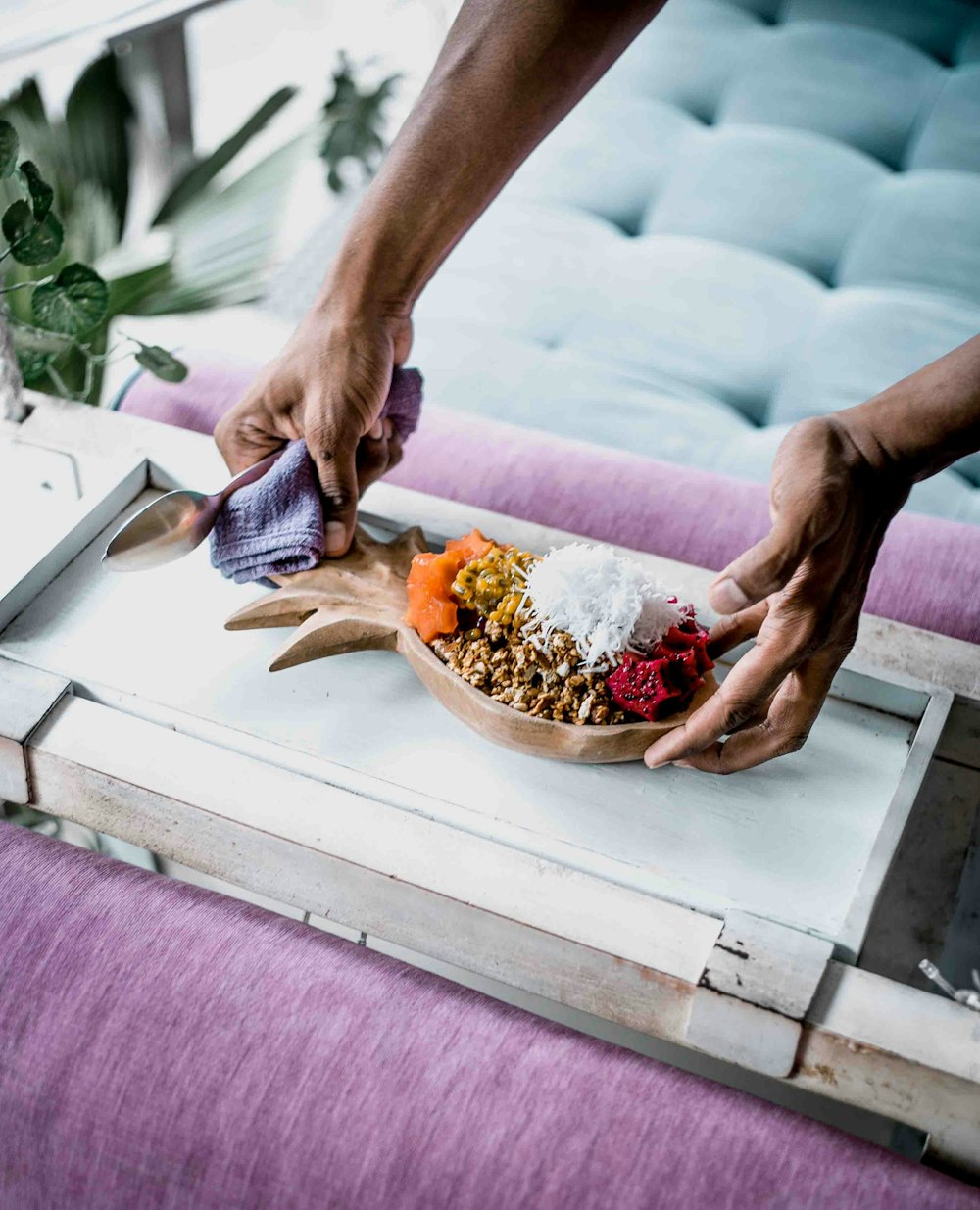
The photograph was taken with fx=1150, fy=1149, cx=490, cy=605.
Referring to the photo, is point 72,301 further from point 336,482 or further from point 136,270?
point 336,482

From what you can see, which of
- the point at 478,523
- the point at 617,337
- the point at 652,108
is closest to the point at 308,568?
the point at 478,523

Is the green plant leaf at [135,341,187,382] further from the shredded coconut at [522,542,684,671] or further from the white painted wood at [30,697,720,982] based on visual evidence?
the shredded coconut at [522,542,684,671]

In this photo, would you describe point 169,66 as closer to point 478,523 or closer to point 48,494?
point 48,494

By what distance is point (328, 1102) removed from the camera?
740 millimetres

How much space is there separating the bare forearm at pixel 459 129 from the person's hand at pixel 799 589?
0.46 m

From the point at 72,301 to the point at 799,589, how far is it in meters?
0.86

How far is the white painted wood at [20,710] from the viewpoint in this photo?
0.90 meters

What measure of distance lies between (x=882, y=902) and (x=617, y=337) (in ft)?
3.04

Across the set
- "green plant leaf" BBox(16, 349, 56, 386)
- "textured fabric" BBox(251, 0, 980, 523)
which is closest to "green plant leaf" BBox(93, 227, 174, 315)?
"green plant leaf" BBox(16, 349, 56, 386)

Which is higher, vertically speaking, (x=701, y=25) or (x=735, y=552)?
(x=701, y=25)

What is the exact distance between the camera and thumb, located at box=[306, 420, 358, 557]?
1001 mm

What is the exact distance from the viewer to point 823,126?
74.1 inches

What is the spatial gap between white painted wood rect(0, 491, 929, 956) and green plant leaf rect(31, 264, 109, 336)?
1.08 ft

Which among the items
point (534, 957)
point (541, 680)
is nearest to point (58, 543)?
point (541, 680)
